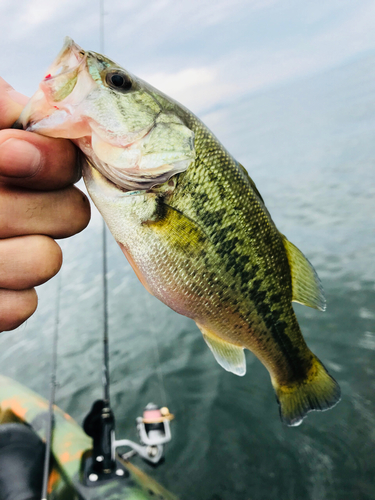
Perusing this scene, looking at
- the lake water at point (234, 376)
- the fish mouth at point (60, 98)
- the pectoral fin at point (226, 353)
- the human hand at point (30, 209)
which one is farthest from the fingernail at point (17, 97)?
the pectoral fin at point (226, 353)

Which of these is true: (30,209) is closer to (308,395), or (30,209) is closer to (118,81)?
(118,81)

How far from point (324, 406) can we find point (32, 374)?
7.88 m

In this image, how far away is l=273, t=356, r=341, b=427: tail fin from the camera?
2.06m

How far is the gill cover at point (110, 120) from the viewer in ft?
3.88

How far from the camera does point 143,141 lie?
141 centimetres

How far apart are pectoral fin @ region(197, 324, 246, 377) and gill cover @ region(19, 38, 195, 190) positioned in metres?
0.94

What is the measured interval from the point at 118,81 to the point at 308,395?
2.09m

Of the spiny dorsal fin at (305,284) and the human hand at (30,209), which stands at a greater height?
the human hand at (30,209)

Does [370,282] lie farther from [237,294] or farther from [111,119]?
[111,119]

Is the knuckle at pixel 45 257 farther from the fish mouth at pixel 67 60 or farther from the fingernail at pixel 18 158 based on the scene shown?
the fish mouth at pixel 67 60

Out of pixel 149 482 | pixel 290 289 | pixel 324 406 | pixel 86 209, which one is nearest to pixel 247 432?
pixel 149 482

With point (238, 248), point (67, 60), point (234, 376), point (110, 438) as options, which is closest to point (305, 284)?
point (238, 248)

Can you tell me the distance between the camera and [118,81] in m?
1.39

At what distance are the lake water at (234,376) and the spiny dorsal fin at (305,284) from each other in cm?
150
